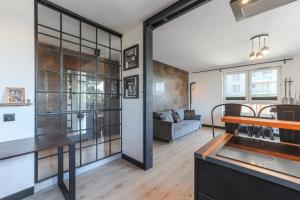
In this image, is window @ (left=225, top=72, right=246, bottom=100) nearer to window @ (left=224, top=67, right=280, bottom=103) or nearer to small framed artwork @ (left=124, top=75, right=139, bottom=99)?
window @ (left=224, top=67, right=280, bottom=103)

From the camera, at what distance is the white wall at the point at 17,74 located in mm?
1873

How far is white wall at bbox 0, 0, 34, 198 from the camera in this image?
187 cm

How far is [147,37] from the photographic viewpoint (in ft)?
9.26

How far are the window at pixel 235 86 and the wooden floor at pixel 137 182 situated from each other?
158 inches

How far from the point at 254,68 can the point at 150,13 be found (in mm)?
4914

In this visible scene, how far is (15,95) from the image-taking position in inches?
75.7

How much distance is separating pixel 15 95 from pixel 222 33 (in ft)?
12.5

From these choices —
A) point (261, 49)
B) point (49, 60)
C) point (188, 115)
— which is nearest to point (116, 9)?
point (49, 60)

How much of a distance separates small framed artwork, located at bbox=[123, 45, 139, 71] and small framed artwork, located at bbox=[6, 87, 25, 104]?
1.79 metres

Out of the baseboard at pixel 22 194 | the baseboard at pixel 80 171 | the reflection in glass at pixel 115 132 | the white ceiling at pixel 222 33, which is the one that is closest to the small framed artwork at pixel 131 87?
the reflection in glass at pixel 115 132

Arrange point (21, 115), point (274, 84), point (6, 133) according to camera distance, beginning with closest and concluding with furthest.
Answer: point (6, 133)
point (21, 115)
point (274, 84)

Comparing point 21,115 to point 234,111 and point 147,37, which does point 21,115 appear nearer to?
point 147,37

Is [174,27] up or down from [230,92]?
up

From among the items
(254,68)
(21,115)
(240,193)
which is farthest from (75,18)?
(254,68)
